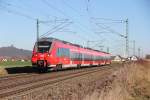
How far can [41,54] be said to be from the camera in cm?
3375

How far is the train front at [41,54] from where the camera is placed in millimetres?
33500

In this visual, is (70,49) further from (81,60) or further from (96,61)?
(96,61)

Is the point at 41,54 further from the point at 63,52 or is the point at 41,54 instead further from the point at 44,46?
the point at 63,52

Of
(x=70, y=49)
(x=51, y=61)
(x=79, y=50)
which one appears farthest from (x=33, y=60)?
(x=79, y=50)

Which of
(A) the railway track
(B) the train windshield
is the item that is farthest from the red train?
(A) the railway track

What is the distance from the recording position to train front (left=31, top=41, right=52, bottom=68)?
110 feet

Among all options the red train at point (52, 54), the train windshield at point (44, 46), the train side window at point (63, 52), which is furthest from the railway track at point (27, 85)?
the train side window at point (63, 52)

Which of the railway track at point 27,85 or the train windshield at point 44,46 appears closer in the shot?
the railway track at point 27,85

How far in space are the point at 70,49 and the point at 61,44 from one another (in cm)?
511

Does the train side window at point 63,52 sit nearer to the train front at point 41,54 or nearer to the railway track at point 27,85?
the train front at point 41,54

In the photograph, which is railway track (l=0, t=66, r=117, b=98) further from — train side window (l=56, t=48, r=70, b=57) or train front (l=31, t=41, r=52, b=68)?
train side window (l=56, t=48, r=70, b=57)

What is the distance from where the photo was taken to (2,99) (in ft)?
48.3

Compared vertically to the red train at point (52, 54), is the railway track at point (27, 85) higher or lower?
lower

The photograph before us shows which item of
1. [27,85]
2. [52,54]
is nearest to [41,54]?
[52,54]
